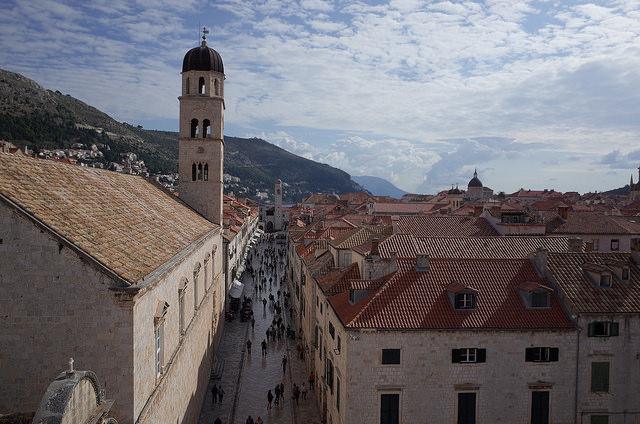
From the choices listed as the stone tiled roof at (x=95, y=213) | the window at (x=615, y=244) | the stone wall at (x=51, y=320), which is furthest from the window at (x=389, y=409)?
the window at (x=615, y=244)

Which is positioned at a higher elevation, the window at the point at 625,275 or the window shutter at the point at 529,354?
the window at the point at 625,275

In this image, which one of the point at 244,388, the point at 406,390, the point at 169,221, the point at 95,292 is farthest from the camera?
the point at 244,388

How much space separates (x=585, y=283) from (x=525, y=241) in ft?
42.0

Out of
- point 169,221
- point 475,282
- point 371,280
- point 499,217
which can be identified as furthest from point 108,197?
point 499,217

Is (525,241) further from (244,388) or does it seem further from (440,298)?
(244,388)

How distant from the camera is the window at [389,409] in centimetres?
2045

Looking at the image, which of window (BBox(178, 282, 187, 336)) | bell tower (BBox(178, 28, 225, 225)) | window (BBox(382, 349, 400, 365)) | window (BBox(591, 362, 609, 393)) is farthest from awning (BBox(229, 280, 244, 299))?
window (BBox(591, 362, 609, 393))

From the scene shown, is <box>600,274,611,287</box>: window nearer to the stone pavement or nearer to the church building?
the stone pavement

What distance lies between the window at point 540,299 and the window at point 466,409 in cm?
457

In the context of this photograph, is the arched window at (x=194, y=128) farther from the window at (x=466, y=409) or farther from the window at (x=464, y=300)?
the window at (x=466, y=409)

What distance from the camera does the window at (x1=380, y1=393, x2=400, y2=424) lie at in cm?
2045

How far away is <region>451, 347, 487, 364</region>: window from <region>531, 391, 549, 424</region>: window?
8.17 ft

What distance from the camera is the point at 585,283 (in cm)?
2327

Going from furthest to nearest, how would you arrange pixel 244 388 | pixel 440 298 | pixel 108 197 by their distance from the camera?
1. pixel 244 388
2. pixel 440 298
3. pixel 108 197
